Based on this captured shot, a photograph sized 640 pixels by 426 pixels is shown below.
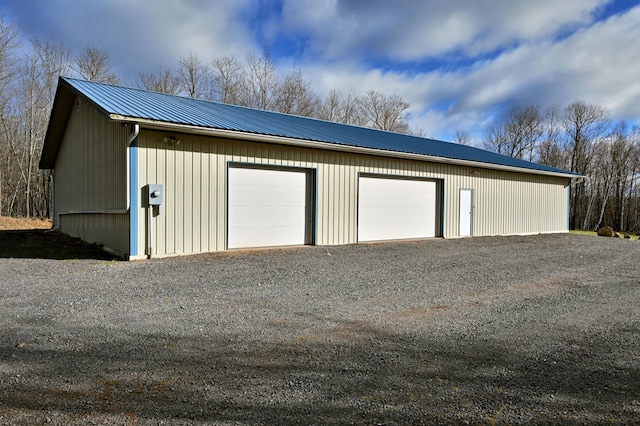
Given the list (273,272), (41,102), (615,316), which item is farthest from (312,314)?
(41,102)

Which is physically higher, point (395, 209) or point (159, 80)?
point (159, 80)

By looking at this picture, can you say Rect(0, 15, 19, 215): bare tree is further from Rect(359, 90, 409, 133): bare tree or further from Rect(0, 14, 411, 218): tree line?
Rect(359, 90, 409, 133): bare tree

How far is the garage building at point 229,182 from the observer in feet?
25.5

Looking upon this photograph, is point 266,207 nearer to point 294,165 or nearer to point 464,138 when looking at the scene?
point 294,165

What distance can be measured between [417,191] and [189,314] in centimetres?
975

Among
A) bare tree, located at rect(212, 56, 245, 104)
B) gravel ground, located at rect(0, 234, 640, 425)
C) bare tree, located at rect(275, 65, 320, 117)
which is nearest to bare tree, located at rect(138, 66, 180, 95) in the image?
bare tree, located at rect(212, 56, 245, 104)

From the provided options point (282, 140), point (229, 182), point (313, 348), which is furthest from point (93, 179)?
point (313, 348)

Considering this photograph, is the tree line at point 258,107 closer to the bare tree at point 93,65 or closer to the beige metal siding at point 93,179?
the bare tree at point 93,65

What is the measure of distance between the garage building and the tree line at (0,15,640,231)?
Result: 11700 mm

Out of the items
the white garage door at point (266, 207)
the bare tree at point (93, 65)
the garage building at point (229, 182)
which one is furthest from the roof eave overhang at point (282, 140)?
the bare tree at point (93, 65)

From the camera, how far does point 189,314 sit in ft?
13.5

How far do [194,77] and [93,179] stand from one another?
60.5ft

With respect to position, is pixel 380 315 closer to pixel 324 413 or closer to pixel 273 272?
pixel 324 413

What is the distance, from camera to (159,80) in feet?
83.1
